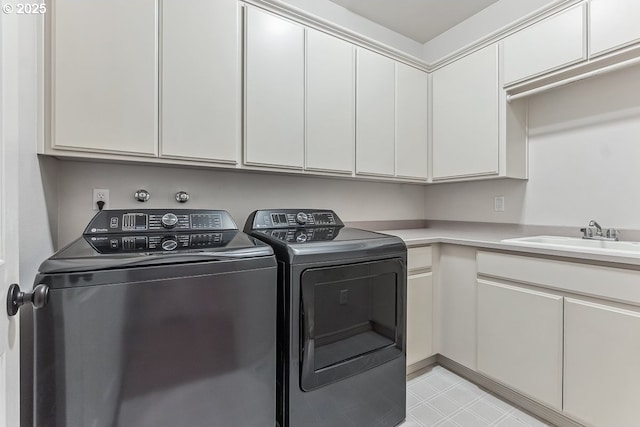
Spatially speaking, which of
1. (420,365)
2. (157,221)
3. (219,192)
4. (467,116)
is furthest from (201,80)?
(420,365)

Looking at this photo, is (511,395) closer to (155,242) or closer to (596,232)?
(596,232)

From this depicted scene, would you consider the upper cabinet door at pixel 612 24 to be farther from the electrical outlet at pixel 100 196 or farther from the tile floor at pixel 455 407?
the electrical outlet at pixel 100 196

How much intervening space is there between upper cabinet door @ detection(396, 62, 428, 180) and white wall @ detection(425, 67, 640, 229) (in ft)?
2.10

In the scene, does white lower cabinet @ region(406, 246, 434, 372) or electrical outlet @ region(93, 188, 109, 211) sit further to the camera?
white lower cabinet @ region(406, 246, 434, 372)

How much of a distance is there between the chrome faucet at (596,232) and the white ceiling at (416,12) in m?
1.80

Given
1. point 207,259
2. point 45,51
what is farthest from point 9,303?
point 45,51

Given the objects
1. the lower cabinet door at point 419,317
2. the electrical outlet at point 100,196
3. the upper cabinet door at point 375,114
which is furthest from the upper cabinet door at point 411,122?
the electrical outlet at point 100,196

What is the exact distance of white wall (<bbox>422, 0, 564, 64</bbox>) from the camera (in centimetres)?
Result: 210

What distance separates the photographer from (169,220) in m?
1.50

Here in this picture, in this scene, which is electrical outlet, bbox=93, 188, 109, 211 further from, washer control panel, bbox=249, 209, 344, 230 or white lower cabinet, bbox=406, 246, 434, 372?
white lower cabinet, bbox=406, 246, 434, 372

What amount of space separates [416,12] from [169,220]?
243 cm

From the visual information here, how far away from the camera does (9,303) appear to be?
2.10ft

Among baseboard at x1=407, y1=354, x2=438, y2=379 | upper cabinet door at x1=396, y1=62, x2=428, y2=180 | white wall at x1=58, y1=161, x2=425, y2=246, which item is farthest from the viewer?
upper cabinet door at x1=396, y1=62, x2=428, y2=180

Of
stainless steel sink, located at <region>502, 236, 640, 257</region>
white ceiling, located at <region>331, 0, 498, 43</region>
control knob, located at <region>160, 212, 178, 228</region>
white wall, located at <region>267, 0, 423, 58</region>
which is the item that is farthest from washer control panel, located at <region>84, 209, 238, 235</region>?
white ceiling, located at <region>331, 0, 498, 43</region>
